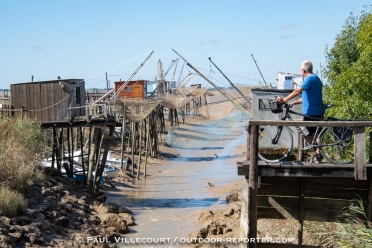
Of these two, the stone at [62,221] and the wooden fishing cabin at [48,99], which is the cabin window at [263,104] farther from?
the stone at [62,221]

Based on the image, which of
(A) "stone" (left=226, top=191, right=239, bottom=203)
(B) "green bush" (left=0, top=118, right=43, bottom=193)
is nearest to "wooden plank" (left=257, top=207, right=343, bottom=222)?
(B) "green bush" (left=0, top=118, right=43, bottom=193)

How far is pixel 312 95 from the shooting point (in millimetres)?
7906

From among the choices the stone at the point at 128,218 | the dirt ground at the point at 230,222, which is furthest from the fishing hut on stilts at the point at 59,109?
the dirt ground at the point at 230,222

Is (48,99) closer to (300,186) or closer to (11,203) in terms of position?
(11,203)

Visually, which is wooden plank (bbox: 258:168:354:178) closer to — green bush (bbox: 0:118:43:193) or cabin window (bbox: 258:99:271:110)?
green bush (bbox: 0:118:43:193)

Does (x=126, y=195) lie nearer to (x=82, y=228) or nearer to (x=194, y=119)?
(x=82, y=228)

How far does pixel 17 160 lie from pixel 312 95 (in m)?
7.49

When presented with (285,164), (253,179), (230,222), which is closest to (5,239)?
(253,179)

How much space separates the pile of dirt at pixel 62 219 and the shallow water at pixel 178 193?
573mm

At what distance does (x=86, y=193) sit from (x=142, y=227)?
277 centimetres

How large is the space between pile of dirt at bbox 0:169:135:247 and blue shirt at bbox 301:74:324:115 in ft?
16.7

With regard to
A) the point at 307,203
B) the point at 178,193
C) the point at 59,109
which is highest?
the point at 59,109

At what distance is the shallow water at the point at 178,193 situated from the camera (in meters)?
13.3

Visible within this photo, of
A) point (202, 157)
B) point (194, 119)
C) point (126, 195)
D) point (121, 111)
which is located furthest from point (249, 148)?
point (194, 119)
